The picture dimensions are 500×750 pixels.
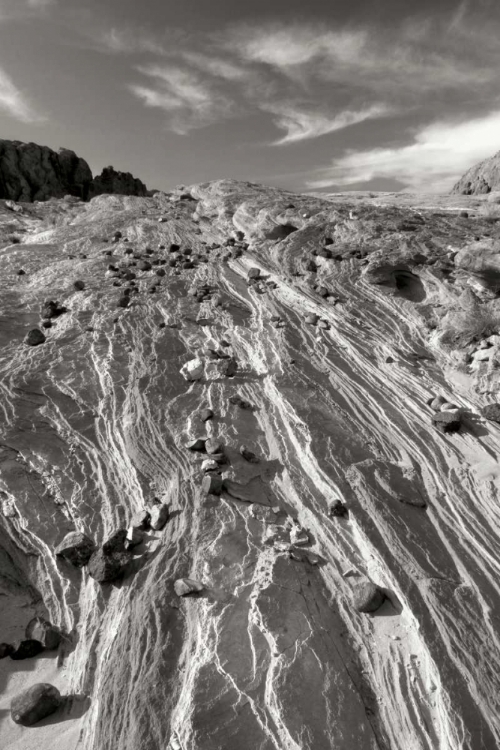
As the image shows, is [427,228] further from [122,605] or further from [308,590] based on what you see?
[122,605]

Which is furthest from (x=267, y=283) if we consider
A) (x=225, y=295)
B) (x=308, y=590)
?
(x=308, y=590)

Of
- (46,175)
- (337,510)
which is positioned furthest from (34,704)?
(46,175)

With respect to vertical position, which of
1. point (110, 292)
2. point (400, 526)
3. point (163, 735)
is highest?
point (110, 292)

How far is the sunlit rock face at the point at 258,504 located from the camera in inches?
205

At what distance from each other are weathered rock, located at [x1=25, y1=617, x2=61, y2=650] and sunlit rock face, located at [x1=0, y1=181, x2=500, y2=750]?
18cm

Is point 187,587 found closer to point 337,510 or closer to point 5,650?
point 5,650

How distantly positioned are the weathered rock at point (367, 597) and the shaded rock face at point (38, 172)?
65105 mm

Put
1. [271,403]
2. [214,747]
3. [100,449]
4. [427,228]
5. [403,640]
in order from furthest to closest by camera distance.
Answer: [427,228], [271,403], [100,449], [403,640], [214,747]

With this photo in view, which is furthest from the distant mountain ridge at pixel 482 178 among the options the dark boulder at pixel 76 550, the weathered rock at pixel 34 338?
Result: the dark boulder at pixel 76 550

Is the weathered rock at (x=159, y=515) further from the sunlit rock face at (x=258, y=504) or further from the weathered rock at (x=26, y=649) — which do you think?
the weathered rock at (x=26, y=649)

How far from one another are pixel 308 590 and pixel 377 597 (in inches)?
40.5

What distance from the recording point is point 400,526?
7.48 metres

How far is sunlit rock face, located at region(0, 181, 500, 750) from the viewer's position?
5219mm

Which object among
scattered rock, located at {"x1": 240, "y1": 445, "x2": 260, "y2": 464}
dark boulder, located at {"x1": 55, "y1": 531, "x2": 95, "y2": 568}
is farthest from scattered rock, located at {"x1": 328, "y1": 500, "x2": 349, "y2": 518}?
dark boulder, located at {"x1": 55, "y1": 531, "x2": 95, "y2": 568}
